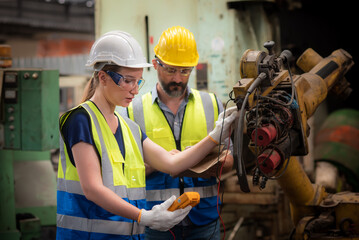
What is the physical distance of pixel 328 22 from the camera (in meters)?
6.56

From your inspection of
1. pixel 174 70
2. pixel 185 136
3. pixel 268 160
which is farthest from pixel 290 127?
pixel 174 70

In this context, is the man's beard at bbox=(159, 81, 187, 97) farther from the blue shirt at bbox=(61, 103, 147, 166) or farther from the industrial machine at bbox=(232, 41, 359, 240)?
the blue shirt at bbox=(61, 103, 147, 166)

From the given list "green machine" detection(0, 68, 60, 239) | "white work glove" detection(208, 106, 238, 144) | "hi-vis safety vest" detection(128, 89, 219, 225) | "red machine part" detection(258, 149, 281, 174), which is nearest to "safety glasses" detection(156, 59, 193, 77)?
"hi-vis safety vest" detection(128, 89, 219, 225)

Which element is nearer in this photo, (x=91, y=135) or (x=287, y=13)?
(x=91, y=135)

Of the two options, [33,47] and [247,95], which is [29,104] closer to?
[247,95]

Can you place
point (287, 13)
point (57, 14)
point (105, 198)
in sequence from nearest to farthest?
point (105, 198) < point (287, 13) < point (57, 14)

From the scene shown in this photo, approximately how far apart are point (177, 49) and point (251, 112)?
84 cm

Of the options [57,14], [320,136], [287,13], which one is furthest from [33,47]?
[320,136]

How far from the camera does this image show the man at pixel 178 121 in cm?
265

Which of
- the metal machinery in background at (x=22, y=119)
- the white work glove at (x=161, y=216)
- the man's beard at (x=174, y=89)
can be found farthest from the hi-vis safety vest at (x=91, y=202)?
the metal machinery in background at (x=22, y=119)

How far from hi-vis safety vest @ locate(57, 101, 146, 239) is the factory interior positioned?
50 centimetres

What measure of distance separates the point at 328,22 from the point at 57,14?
26.2ft

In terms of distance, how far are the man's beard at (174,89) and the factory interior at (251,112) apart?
22.1 inches

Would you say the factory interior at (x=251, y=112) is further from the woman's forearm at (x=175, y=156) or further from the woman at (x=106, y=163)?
the woman at (x=106, y=163)
